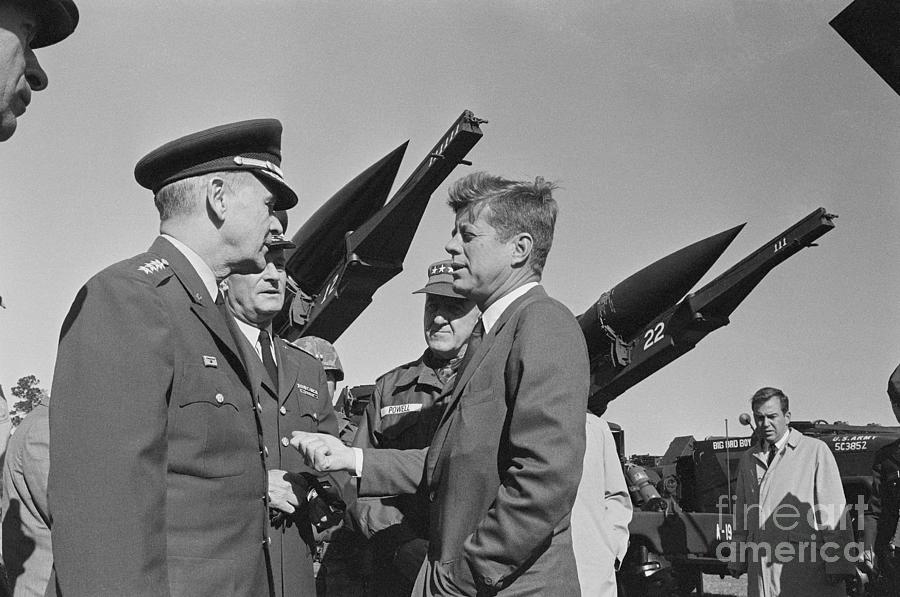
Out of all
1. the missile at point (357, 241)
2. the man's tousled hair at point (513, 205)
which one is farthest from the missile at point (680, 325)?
the man's tousled hair at point (513, 205)

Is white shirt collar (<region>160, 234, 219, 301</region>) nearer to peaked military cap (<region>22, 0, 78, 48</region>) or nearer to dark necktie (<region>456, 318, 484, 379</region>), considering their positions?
peaked military cap (<region>22, 0, 78, 48</region>)

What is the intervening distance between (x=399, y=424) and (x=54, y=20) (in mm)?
2836

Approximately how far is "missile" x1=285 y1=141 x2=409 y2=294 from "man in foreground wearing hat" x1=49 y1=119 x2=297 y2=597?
237 inches

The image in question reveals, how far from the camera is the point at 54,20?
5.12 feet

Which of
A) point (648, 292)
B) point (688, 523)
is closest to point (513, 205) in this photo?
point (648, 292)

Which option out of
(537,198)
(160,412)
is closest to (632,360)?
(537,198)

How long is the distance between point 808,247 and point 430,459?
6097 millimetres

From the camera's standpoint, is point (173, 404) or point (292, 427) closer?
point (173, 404)

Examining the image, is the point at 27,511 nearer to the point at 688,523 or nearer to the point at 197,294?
the point at 197,294

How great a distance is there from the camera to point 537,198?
9.27 feet

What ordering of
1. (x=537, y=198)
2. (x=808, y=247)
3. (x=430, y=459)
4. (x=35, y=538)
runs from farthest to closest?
(x=808, y=247) → (x=35, y=538) → (x=537, y=198) → (x=430, y=459)

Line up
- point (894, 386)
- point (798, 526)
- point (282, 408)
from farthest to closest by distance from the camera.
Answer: point (798, 526) → point (894, 386) → point (282, 408)

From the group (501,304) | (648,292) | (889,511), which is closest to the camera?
(501,304)

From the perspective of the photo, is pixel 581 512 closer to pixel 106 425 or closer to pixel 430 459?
pixel 430 459
